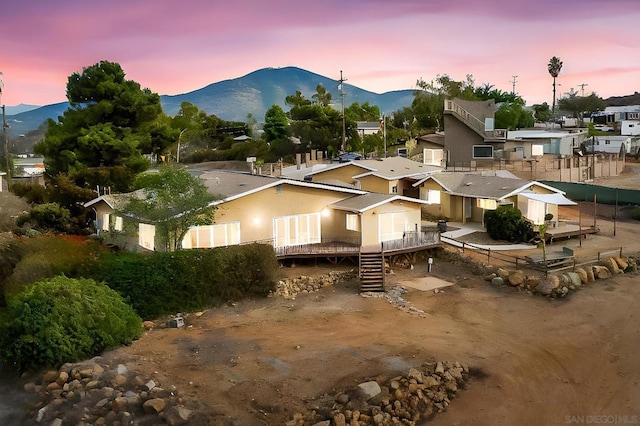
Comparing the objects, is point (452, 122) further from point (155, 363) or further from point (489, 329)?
point (155, 363)

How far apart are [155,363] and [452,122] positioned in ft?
141

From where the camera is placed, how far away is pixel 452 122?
5378 centimetres

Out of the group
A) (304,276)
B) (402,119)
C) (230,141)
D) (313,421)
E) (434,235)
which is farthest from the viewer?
(402,119)

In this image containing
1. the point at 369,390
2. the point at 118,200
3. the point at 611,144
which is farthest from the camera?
the point at 611,144

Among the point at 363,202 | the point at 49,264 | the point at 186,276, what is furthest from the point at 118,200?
the point at 363,202

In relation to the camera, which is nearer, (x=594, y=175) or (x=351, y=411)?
(x=351, y=411)

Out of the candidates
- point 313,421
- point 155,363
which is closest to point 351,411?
point 313,421

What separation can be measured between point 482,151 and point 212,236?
3511 cm

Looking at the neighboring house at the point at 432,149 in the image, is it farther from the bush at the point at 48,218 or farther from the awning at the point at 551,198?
the bush at the point at 48,218

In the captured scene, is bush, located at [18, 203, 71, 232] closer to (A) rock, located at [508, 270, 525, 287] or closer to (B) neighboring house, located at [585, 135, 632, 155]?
(A) rock, located at [508, 270, 525, 287]

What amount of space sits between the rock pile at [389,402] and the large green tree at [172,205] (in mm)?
11177

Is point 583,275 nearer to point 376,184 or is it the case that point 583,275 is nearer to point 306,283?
point 306,283

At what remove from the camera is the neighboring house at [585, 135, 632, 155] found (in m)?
68.1

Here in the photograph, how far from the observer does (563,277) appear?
2389 centimetres
